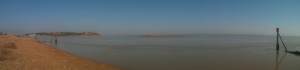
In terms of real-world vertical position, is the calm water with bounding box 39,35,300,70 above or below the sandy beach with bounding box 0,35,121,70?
below

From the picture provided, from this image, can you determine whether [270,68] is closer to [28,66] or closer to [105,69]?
[105,69]

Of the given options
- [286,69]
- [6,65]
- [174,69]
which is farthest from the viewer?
[286,69]

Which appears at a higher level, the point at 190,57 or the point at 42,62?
the point at 42,62

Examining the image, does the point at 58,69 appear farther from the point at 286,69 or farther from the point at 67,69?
the point at 286,69

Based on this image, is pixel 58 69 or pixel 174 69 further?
pixel 174 69

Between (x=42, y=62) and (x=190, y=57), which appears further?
(x=190, y=57)

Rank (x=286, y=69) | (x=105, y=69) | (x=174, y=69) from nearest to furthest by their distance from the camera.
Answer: (x=105, y=69)
(x=174, y=69)
(x=286, y=69)

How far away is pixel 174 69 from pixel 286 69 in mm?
7639

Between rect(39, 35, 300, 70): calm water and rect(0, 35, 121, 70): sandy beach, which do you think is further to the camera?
rect(39, 35, 300, 70): calm water

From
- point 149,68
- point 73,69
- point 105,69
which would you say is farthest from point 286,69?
point 73,69

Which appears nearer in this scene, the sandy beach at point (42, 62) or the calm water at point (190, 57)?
the sandy beach at point (42, 62)

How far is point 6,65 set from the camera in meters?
13.3

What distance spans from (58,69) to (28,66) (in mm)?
1513

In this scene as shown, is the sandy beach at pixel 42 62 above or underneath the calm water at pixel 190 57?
above
